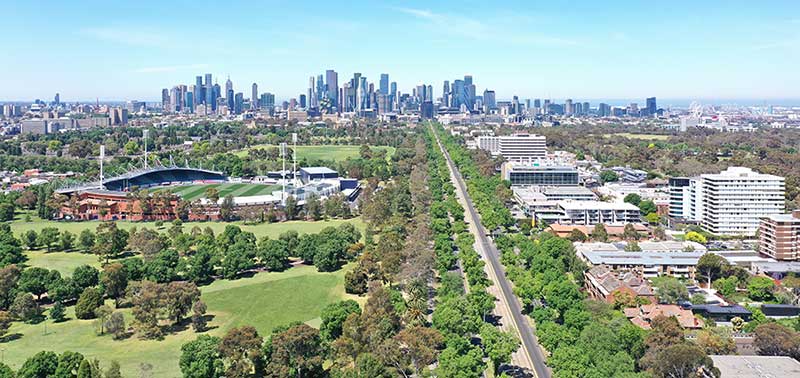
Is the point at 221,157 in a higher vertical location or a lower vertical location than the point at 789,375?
higher

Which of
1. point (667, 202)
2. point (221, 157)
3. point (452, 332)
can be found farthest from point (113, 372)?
point (221, 157)

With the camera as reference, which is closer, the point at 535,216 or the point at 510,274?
the point at 510,274

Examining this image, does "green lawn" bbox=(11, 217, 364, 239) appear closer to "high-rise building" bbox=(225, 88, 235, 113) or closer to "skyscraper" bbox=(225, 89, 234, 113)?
"skyscraper" bbox=(225, 89, 234, 113)

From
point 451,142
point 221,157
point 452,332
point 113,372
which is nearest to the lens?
point 113,372

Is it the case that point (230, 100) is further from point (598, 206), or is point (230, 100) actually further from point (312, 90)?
point (598, 206)

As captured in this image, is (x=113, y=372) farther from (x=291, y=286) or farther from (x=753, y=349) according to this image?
(x=753, y=349)

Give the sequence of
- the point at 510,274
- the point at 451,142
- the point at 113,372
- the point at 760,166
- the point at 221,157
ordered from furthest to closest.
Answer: the point at 451,142 < the point at 221,157 < the point at 760,166 < the point at 510,274 < the point at 113,372

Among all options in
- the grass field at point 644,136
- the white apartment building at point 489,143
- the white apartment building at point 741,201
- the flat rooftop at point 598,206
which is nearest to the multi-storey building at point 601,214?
the flat rooftop at point 598,206

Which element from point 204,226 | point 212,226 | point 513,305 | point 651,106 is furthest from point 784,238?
point 651,106
